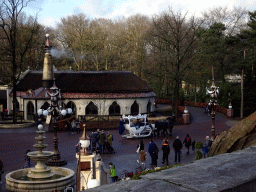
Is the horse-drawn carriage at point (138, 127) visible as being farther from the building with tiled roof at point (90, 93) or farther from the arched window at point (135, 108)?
the arched window at point (135, 108)

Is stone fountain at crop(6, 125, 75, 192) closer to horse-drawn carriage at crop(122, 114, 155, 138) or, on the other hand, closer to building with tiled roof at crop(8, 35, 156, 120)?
horse-drawn carriage at crop(122, 114, 155, 138)

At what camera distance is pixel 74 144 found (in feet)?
84.7

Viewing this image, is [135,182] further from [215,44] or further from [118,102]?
[215,44]

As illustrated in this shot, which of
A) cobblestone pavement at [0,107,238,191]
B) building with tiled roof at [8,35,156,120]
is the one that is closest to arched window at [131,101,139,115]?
building with tiled roof at [8,35,156,120]

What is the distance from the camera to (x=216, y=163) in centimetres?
377

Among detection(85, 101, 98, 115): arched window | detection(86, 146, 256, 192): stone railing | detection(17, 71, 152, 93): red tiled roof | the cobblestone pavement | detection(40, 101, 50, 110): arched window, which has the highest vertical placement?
detection(17, 71, 152, 93): red tiled roof

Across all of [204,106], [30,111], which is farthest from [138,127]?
[204,106]

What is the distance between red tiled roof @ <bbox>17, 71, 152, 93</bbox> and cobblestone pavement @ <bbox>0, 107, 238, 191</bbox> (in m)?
8.23

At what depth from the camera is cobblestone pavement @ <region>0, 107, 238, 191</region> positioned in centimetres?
1953

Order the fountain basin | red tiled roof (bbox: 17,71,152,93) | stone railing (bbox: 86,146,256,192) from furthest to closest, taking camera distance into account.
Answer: red tiled roof (bbox: 17,71,152,93)
the fountain basin
stone railing (bbox: 86,146,256,192)

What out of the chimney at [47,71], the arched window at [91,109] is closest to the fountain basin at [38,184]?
the arched window at [91,109]

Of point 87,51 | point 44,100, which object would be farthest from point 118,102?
point 87,51

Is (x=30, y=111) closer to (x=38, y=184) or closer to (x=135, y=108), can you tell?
(x=135, y=108)

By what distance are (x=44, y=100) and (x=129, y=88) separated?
984cm
